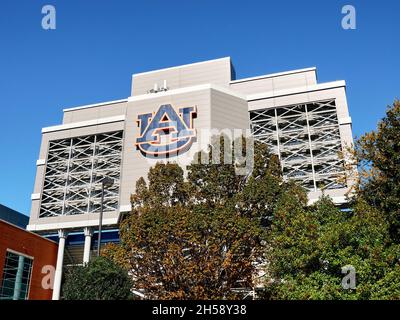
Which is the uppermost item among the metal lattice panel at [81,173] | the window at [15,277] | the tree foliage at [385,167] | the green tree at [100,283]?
the metal lattice panel at [81,173]

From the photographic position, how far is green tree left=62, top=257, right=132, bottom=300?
68.5ft

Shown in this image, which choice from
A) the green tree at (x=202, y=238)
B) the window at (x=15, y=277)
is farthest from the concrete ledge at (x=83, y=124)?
the green tree at (x=202, y=238)

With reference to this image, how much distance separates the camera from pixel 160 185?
91.5ft

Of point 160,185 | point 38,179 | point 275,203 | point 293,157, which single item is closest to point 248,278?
point 275,203

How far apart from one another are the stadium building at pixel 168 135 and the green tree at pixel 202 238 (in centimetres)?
1980

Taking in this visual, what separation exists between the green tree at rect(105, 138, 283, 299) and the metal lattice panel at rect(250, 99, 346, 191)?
23.4m

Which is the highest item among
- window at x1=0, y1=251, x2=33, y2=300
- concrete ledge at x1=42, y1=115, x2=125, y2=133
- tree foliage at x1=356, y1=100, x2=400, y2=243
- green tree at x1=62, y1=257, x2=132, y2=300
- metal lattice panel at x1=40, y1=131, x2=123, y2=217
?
concrete ledge at x1=42, y1=115, x2=125, y2=133

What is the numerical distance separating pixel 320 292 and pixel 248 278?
5.49m

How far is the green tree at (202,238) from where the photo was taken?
23.5 metres

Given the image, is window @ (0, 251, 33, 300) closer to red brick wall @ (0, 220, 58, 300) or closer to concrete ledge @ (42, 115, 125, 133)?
red brick wall @ (0, 220, 58, 300)

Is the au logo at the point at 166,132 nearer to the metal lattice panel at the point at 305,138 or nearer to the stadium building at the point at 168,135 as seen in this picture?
the stadium building at the point at 168,135

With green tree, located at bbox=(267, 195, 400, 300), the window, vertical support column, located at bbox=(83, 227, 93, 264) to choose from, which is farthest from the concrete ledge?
green tree, located at bbox=(267, 195, 400, 300)

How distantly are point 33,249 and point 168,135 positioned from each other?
63.9 ft

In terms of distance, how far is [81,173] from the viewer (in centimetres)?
5597
